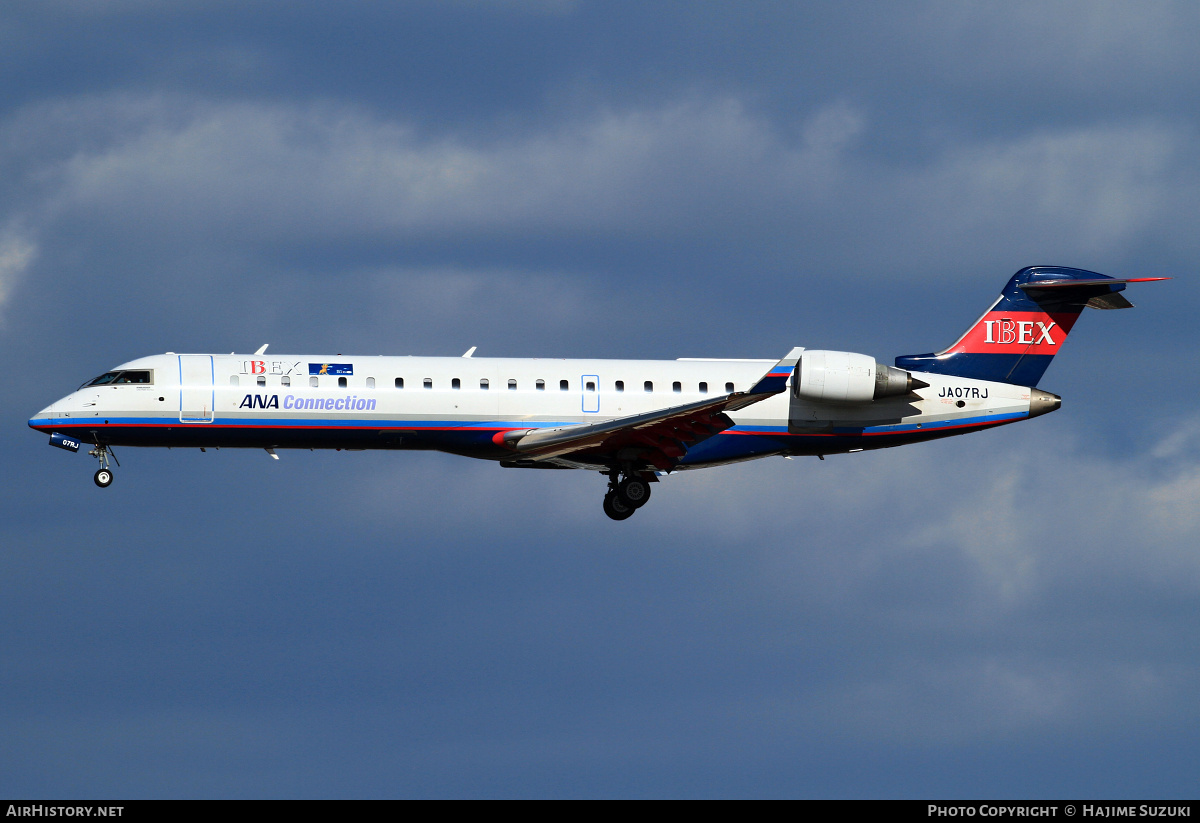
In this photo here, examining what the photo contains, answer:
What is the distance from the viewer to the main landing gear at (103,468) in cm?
4034

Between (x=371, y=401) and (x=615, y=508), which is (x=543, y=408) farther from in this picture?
(x=371, y=401)

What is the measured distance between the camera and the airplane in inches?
1563

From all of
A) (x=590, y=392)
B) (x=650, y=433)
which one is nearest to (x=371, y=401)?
(x=590, y=392)

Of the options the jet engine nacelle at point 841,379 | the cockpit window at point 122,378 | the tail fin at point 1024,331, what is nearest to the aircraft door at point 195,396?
the cockpit window at point 122,378

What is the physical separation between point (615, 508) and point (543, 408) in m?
3.71

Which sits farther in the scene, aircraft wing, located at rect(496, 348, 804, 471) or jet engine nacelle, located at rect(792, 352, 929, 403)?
jet engine nacelle, located at rect(792, 352, 929, 403)

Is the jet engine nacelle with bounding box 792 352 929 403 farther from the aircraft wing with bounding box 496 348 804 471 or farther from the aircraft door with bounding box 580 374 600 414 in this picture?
the aircraft door with bounding box 580 374 600 414

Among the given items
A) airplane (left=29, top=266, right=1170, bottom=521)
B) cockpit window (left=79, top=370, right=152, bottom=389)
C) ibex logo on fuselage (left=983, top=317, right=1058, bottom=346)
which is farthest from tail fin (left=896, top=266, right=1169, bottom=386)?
cockpit window (left=79, top=370, right=152, bottom=389)

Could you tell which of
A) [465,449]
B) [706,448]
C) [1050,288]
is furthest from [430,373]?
[1050,288]

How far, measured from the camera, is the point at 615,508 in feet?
139

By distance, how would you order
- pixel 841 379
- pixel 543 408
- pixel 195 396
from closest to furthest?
pixel 195 396
pixel 543 408
pixel 841 379

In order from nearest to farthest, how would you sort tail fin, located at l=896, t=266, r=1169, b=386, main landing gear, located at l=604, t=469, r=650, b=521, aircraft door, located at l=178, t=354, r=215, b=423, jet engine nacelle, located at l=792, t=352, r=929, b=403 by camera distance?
aircraft door, located at l=178, t=354, r=215, b=423 → jet engine nacelle, located at l=792, t=352, r=929, b=403 → main landing gear, located at l=604, t=469, r=650, b=521 → tail fin, located at l=896, t=266, r=1169, b=386

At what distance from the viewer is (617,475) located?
4228 cm
